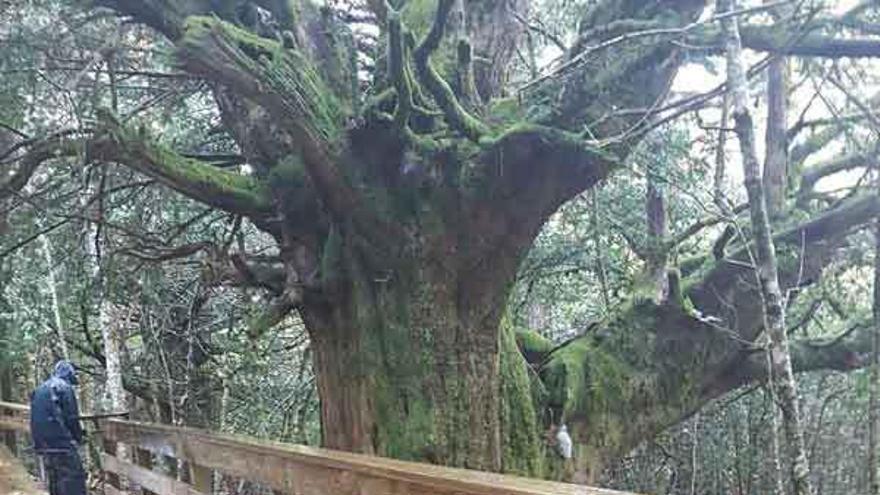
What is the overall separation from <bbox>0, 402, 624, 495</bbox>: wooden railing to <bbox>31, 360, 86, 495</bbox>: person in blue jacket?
737mm

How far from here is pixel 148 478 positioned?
4.95 meters

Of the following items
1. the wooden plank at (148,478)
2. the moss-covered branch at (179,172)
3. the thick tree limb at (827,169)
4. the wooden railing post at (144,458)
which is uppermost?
the thick tree limb at (827,169)

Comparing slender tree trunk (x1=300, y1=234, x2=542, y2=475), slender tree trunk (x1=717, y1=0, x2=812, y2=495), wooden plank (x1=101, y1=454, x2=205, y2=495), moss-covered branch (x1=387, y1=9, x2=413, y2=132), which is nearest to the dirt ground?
wooden plank (x1=101, y1=454, x2=205, y2=495)

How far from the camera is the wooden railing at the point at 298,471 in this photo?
216 centimetres

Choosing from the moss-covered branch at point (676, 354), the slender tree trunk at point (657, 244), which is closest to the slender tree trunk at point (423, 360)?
the moss-covered branch at point (676, 354)

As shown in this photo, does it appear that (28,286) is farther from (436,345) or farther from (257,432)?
(436,345)

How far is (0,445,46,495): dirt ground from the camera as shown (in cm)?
749

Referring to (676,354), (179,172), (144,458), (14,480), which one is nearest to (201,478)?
(144,458)

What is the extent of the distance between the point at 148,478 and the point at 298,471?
2288 millimetres

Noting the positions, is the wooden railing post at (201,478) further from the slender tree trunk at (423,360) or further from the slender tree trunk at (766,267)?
the slender tree trunk at (766,267)

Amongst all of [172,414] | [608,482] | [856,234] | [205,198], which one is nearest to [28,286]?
[172,414]

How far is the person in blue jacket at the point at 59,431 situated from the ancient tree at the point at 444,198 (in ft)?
4.77

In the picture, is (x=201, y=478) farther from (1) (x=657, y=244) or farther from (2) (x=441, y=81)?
(1) (x=657, y=244)

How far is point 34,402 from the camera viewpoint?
614 cm
